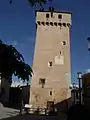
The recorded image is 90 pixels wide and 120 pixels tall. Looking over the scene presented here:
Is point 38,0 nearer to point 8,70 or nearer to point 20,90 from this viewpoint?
point 8,70

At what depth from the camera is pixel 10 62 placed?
4.48 meters

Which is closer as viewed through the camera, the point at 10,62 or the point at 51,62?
the point at 10,62

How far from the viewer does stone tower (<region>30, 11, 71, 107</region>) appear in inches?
1458

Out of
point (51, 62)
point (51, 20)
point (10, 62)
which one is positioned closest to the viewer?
point (10, 62)

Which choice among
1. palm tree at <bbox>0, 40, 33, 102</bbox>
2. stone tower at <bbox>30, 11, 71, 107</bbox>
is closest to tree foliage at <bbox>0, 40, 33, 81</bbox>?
palm tree at <bbox>0, 40, 33, 102</bbox>

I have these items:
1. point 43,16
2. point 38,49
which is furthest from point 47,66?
point 43,16

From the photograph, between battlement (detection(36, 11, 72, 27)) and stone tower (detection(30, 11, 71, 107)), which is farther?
battlement (detection(36, 11, 72, 27))

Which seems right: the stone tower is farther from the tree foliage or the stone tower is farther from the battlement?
the tree foliage

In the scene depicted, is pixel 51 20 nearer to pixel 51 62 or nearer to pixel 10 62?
pixel 51 62

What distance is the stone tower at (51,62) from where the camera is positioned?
37.0m

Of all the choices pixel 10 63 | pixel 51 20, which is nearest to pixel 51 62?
pixel 51 20

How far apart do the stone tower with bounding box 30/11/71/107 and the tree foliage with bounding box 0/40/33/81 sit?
31700 millimetres

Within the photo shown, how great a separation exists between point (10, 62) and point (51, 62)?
33.8m

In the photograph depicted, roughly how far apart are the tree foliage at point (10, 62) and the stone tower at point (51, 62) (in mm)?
31700
